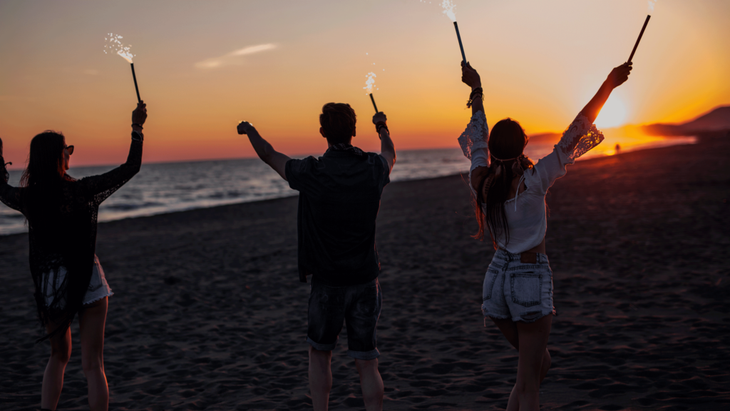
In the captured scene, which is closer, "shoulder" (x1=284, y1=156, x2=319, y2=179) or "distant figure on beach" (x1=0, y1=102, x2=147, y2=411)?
"shoulder" (x1=284, y1=156, x2=319, y2=179)

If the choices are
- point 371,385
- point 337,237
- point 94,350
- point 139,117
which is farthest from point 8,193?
point 371,385

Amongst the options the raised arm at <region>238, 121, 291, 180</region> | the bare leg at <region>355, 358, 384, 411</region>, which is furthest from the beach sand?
the raised arm at <region>238, 121, 291, 180</region>

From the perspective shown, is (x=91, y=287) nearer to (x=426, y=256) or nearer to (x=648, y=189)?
(x=426, y=256)

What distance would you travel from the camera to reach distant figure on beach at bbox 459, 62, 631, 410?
2.70 m

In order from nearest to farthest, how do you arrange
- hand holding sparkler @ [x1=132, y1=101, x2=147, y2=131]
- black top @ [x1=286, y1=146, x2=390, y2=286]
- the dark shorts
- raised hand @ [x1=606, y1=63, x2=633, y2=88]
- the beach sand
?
raised hand @ [x1=606, y1=63, x2=633, y2=88]
black top @ [x1=286, y1=146, x2=390, y2=286]
the dark shorts
hand holding sparkler @ [x1=132, y1=101, x2=147, y2=131]
the beach sand

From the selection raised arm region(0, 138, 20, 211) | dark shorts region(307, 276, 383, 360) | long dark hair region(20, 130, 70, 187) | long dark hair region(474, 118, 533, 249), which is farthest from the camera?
raised arm region(0, 138, 20, 211)

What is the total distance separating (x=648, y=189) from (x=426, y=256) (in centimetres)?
1184

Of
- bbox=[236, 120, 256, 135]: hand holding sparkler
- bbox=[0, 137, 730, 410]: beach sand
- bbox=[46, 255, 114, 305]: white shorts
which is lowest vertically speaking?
bbox=[0, 137, 730, 410]: beach sand

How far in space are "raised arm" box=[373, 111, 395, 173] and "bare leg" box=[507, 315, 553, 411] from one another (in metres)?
1.33

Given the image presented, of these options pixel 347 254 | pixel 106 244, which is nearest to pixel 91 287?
pixel 347 254

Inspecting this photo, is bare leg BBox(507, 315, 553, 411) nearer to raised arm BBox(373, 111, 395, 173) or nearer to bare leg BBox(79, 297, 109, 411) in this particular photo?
raised arm BBox(373, 111, 395, 173)

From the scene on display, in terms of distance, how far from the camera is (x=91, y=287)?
3305 millimetres

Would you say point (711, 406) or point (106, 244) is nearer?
point (711, 406)

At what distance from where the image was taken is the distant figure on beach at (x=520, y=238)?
106 inches
